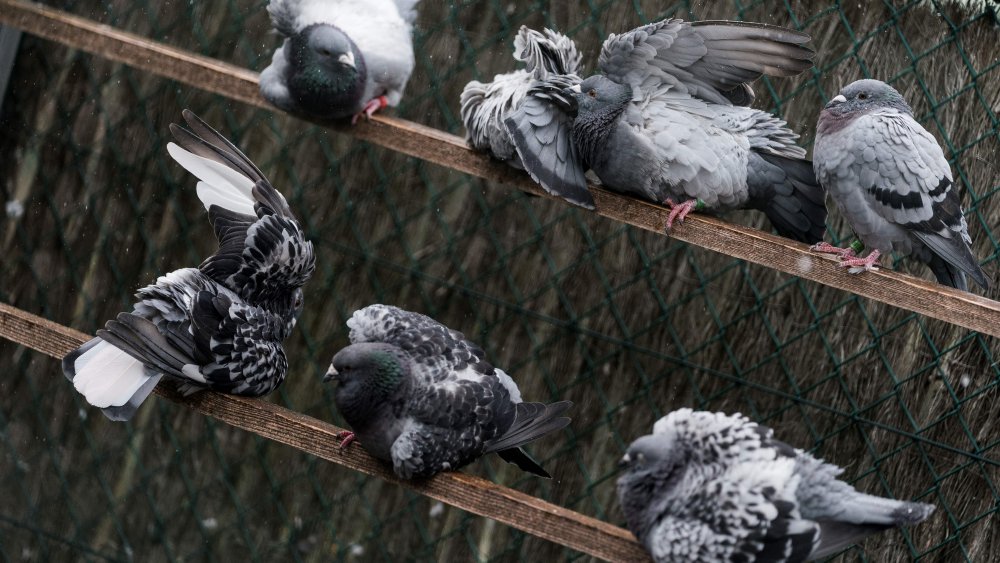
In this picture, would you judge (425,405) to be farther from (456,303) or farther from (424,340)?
(456,303)

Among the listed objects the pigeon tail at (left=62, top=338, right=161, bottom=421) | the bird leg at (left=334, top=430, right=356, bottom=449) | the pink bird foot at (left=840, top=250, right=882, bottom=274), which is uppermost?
the pink bird foot at (left=840, top=250, right=882, bottom=274)

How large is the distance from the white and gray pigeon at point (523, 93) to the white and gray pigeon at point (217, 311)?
0.48 metres

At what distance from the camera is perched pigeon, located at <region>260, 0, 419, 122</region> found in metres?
2.40

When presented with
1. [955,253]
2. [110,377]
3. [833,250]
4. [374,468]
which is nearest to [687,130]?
[833,250]

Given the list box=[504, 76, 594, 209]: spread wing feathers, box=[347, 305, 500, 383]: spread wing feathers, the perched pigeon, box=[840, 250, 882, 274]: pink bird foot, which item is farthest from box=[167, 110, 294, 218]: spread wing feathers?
box=[840, 250, 882, 274]: pink bird foot

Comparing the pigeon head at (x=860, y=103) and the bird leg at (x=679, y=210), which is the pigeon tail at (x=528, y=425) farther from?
the pigeon head at (x=860, y=103)

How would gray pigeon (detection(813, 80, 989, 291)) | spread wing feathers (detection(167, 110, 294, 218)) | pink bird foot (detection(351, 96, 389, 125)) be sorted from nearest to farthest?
gray pigeon (detection(813, 80, 989, 291)) → spread wing feathers (detection(167, 110, 294, 218)) → pink bird foot (detection(351, 96, 389, 125))

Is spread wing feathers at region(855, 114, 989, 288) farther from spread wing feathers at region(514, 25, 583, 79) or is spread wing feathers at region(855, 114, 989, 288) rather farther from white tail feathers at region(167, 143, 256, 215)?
white tail feathers at region(167, 143, 256, 215)

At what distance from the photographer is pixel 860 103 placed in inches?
86.2

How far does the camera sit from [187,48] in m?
3.26

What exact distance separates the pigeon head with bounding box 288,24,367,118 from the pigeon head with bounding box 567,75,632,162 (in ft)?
1.77

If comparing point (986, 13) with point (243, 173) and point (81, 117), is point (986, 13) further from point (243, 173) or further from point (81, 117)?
point (81, 117)

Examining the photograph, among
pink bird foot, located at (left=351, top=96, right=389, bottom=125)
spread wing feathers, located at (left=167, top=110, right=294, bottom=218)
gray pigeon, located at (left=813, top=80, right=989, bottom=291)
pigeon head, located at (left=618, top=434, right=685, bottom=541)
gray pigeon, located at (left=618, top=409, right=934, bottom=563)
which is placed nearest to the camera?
gray pigeon, located at (left=618, top=409, right=934, bottom=563)

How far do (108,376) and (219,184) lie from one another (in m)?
0.52
